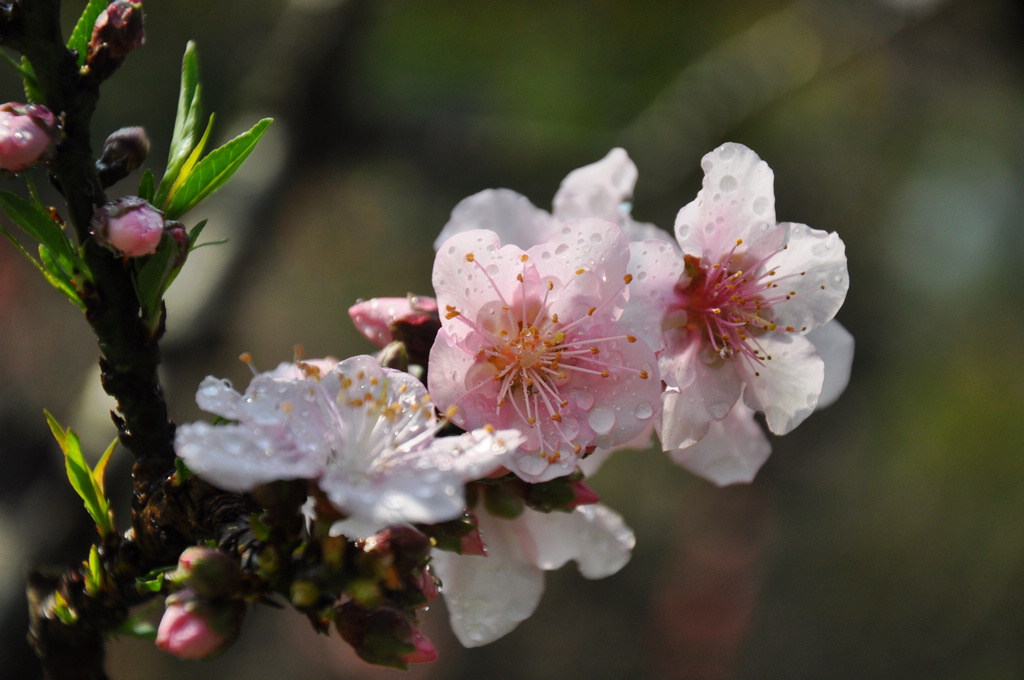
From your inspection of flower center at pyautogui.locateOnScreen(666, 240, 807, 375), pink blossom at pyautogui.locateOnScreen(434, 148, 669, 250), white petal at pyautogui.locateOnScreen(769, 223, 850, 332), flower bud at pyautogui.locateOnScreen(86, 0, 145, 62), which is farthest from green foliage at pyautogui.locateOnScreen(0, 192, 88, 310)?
white petal at pyautogui.locateOnScreen(769, 223, 850, 332)

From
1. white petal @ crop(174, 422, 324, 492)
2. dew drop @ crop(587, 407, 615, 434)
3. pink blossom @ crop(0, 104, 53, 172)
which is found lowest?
dew drop @ crop(587, 407, 615, 434)

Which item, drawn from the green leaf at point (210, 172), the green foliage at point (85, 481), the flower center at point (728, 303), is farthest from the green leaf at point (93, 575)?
the flower center at point (728, 303)

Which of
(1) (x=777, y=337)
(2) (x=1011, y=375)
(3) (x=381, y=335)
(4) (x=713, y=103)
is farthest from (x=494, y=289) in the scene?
(2) (x=1011, y=375)

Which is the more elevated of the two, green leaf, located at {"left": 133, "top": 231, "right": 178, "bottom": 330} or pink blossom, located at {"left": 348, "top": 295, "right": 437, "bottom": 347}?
green leaf, located at {"left": 133, "top": 231, "right": 178, "bottom": 330}

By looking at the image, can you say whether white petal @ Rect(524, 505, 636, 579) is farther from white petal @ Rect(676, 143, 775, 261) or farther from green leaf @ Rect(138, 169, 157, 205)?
green leaf @ Rect(138, 169, 157, 205)

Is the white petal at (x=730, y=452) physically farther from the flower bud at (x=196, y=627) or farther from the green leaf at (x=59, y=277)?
the green leaf at (x=59, y=277)

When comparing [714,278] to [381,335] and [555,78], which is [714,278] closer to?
[381,335]
